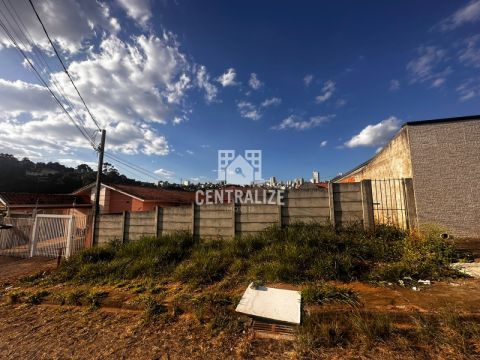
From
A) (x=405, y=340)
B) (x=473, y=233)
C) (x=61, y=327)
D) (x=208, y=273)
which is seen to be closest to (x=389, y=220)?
(x=473, y=233)

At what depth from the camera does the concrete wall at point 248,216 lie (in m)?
6.38

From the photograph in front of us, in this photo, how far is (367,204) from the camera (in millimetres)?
6184

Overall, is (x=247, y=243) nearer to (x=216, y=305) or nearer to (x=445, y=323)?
(x=216, y=305)

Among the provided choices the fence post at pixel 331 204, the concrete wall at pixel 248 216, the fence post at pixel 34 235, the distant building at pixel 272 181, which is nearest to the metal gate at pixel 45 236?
the fence post at pixel 34 235

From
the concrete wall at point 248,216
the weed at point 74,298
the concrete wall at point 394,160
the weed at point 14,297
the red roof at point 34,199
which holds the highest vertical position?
the concrete wall at point 394,160

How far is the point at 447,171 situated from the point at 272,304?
19.7 feet

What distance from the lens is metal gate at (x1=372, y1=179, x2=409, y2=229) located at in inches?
240

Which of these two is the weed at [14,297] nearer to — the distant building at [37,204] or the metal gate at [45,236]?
the metal gate at [45,236]

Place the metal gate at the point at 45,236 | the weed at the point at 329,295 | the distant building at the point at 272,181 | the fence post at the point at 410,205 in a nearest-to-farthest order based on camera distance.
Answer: the weed at the point at 329,295
the fence post at the point at 410,205
the metal gate at the point at 45,236
the distant building at the point at 272,181

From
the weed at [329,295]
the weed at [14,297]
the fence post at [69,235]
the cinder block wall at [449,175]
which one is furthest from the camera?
the fence post at [69,235]

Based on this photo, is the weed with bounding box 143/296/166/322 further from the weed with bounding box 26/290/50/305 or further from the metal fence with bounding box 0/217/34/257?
the metal fence with bounding box 0/217/34/257

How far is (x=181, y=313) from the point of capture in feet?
12.1

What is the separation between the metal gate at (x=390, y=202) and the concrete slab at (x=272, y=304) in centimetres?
405

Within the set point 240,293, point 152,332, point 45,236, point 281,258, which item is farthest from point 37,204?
point 281,258
